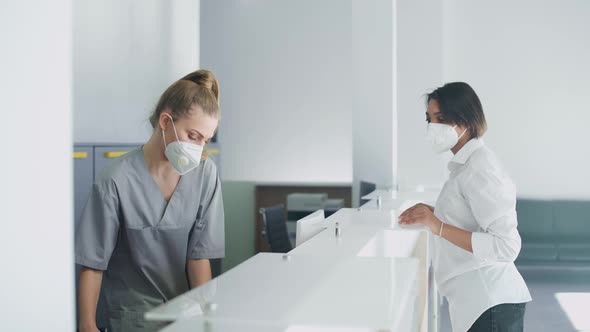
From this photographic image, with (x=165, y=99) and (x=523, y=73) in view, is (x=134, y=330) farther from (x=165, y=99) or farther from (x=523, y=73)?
(x=523, y=73)

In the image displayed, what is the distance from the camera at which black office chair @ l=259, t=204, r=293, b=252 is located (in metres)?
5.44

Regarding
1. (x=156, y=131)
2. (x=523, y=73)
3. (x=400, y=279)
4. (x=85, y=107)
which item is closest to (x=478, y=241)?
(x=400, y=279)

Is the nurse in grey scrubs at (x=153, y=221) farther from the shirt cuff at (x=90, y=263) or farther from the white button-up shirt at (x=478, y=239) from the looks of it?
the white button-up shirt at (x=478, y=239)

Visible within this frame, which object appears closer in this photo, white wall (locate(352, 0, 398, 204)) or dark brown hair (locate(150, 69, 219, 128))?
dark brown hair (locate(150, 69, 219, 128))

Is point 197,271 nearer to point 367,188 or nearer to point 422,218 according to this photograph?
point 422,218

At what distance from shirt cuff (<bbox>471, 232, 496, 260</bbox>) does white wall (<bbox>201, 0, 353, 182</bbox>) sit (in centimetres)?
566

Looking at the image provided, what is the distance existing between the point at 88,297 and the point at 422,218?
1.36 m

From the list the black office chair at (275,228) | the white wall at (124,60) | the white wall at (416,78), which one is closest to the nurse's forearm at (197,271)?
the white wall at (124,60)

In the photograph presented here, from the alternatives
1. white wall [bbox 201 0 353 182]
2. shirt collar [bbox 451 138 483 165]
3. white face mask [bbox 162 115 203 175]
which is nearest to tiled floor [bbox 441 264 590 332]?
white wall [bbox 201 0 353 182]

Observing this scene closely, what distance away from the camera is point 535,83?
773 centimetres

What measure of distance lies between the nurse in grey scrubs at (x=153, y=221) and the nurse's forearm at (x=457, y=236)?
0.90 metres

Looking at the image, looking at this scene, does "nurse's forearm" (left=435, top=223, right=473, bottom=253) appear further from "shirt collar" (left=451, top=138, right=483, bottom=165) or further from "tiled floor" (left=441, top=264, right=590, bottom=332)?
"tiled floor" (left=441, top=264, right=590, bottom=332)

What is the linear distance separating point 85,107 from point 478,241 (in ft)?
10.4

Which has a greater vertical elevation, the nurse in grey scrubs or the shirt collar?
the shirt collar
